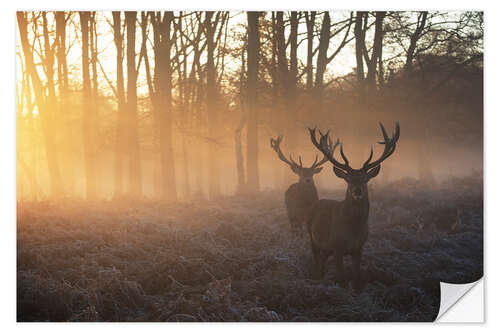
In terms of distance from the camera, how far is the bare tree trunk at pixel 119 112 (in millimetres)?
9133

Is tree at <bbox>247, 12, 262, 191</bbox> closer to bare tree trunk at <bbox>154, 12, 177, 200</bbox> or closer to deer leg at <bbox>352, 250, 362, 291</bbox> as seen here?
bare tree trunk at <bbox>154, 12, 177, 200</bbox>

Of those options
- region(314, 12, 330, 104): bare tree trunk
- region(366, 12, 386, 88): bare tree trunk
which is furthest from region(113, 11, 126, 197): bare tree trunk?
region(366, 12, 386, 88): bare tree trunk

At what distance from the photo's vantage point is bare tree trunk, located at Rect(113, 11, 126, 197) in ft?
30.0

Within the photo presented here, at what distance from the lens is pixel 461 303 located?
5.78 m

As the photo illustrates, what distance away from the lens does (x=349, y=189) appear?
5242mm

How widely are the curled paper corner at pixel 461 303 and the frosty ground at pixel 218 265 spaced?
0.11 metres

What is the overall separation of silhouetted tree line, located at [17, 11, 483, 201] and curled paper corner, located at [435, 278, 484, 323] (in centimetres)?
220

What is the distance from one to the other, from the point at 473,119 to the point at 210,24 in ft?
Answer: 16.3

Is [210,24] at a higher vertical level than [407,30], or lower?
higher

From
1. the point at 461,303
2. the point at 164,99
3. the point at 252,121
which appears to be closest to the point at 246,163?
the point at 252,121
